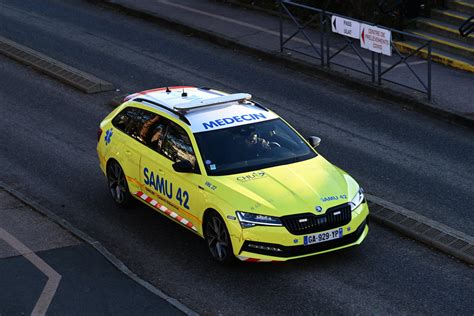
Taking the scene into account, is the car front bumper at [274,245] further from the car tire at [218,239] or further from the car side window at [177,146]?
the car side window at [177,146]

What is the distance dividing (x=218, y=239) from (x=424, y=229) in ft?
9.40

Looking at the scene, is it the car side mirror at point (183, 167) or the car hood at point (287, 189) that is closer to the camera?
the car hood at point (287, 189)

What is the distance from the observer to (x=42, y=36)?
25.0m

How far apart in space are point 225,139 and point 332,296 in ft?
8.86

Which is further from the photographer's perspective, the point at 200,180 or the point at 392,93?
the point at 392,93

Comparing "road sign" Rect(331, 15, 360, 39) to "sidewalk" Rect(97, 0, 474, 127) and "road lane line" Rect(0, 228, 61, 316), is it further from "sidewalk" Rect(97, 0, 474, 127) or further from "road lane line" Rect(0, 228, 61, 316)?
"road lane line" Rect(0, 228, 61, 316)

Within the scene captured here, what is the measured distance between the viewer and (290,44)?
23125 mm

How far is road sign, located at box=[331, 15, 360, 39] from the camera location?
787 inches

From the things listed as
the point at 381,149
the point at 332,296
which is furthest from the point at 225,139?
the point at 381,149

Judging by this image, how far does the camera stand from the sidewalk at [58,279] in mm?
11086

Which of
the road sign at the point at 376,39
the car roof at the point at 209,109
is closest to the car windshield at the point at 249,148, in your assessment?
the car roof at the point at 209,109

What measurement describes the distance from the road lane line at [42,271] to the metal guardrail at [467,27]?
11.9 metres

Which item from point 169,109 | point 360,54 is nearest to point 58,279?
point 169,109

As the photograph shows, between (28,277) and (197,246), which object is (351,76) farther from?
(28,277)
